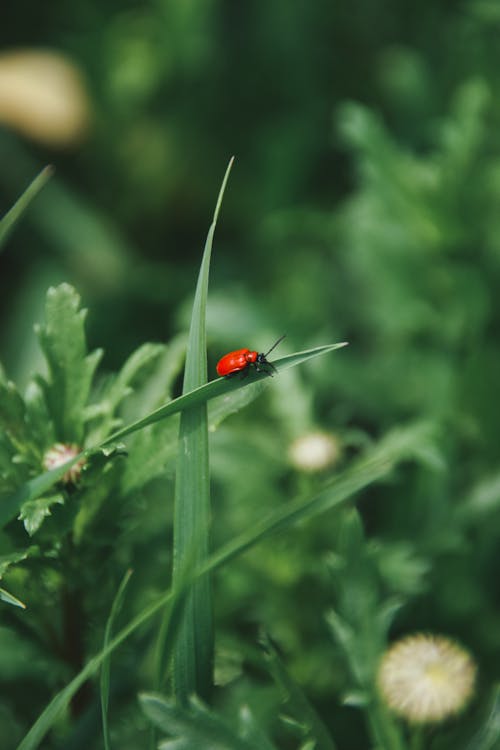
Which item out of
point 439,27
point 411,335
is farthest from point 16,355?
point 439,27

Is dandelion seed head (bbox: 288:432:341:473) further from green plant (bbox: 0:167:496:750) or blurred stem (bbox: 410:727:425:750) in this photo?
blurred stem (bbox: 410:727:425:750)

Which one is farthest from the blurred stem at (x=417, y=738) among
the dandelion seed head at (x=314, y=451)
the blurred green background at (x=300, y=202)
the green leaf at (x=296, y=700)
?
the blurred green background at (x=300, y=202)

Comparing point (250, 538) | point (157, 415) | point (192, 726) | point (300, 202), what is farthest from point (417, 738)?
point (300, 202)

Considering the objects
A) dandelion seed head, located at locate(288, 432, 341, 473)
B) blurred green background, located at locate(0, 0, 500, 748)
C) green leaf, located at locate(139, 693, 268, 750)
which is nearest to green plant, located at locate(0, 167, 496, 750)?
green leaf, located at locate(139, 693, 268, 750)

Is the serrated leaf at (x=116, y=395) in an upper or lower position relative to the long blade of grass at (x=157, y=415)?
lower

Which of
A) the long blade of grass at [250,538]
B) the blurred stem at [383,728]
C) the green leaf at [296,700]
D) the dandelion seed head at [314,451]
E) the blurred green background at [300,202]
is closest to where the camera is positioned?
the long blade of grass at [250,538]

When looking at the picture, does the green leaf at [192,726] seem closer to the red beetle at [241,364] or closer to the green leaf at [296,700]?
the green leaf at [296,700]
